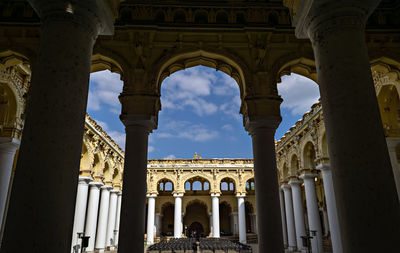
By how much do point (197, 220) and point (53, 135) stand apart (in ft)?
114

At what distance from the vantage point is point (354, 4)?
10.9ft

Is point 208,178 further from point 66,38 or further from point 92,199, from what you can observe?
point 66,38

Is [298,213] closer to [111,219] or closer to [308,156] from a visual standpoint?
[308,156]

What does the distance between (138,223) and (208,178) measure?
2180 centimetres

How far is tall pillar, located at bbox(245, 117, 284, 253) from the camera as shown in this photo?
582cm

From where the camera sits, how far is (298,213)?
16.0 metres

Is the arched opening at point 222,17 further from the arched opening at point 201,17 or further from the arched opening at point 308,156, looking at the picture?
the arched opening at point 308,156

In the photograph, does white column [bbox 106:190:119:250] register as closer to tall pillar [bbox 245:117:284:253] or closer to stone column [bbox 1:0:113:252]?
tall pillar [bbox 245:117:284:253]

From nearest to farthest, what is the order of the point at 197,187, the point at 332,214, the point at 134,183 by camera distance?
the point at 134,183 < the point at 332,214 < the point at 197,187

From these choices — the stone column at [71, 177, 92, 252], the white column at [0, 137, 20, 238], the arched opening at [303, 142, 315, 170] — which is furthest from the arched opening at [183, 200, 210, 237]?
the white column at [0, 137, 20, 238]

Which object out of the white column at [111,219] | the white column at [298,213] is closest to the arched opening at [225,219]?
the white column at [111,219]

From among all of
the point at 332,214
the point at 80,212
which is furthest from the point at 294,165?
the point at 80,212

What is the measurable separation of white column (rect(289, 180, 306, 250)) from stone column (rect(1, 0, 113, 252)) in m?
15.0

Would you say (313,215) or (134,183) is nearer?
(134,183)
